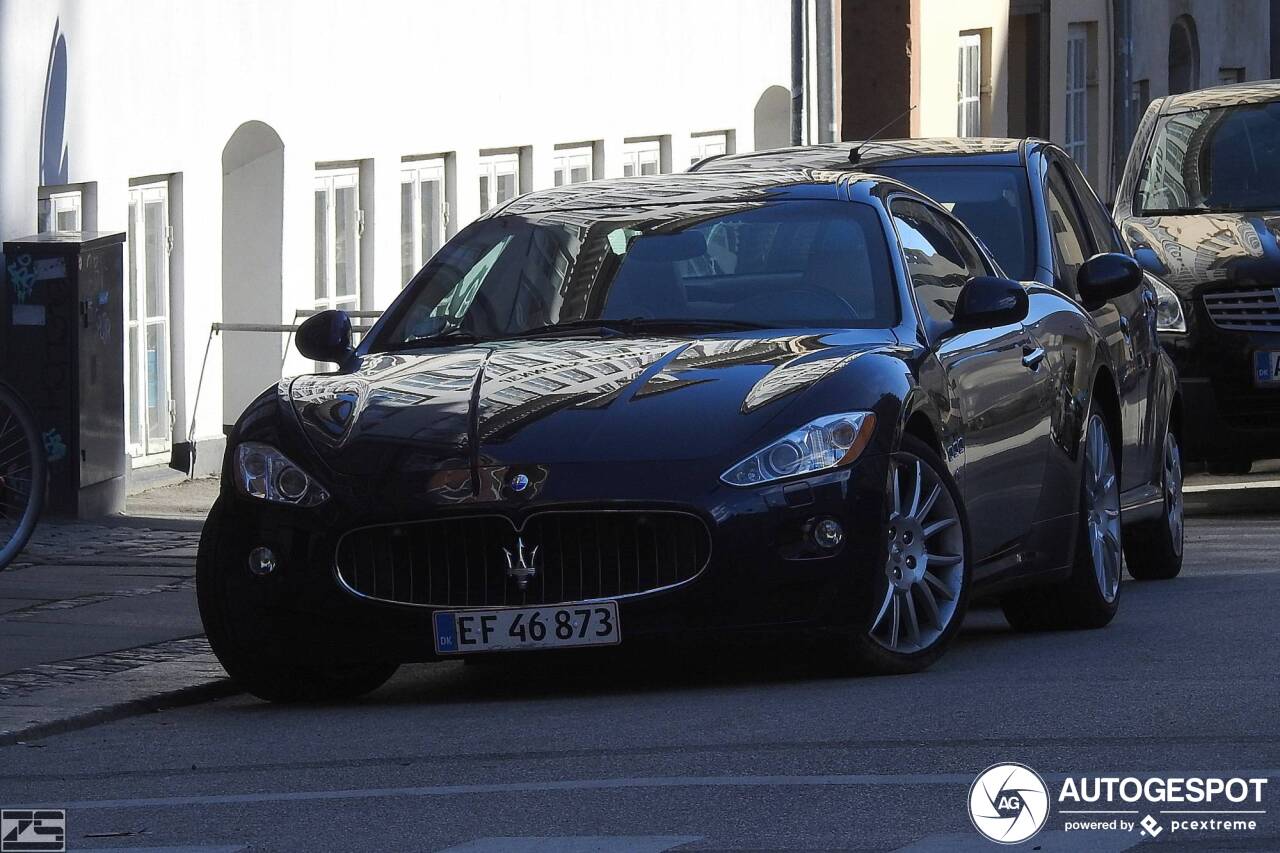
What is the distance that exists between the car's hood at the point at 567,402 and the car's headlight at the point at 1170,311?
658 centimetres

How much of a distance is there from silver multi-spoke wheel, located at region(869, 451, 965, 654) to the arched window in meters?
31.1

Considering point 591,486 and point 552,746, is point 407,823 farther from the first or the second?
point 591,486

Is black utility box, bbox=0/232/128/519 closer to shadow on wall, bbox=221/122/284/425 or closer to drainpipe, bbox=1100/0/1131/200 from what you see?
shadow on wall, bbox=221/122/284/425

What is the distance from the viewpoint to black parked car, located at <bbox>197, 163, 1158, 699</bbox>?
25.2 ft

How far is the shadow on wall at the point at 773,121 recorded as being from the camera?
2636 cm

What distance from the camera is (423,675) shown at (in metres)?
9.02

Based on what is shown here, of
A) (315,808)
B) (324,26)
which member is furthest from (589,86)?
(315,808)

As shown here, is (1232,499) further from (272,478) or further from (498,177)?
(272,478)

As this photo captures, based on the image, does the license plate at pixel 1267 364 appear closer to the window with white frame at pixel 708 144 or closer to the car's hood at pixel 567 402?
the car's hood at pixel 567 402

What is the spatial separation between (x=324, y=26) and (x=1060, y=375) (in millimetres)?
9255

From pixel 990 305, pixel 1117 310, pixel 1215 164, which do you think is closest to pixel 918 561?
pixel 990 305

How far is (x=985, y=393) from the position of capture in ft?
29.3

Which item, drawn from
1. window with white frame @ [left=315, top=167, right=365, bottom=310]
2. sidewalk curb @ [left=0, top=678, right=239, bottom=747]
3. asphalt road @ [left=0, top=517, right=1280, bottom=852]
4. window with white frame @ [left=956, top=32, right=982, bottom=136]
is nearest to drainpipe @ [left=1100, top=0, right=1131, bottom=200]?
window with white frame @ [left=956, top=32, right=982, bottom=136]

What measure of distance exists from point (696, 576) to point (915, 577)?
0.76 m
